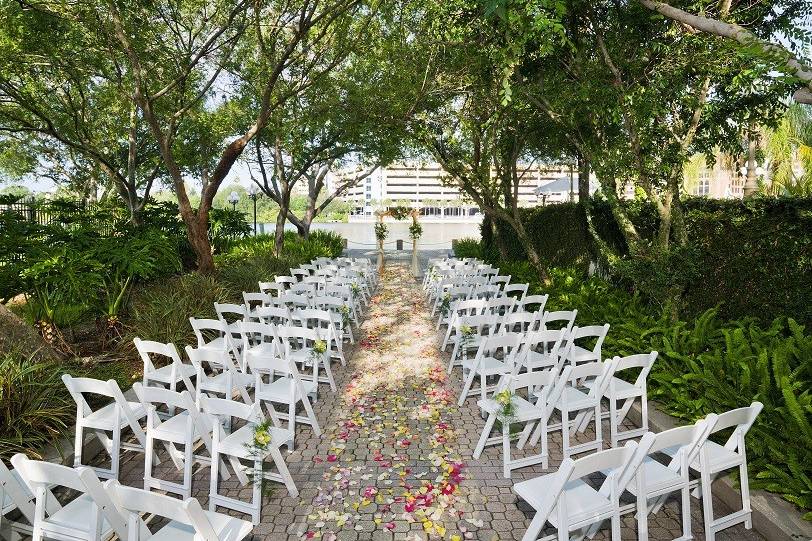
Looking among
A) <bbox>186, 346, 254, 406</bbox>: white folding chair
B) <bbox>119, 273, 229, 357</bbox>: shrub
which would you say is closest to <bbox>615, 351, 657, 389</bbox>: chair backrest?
<bbox>186, 346, 254, 406</bbox>: white folding chair

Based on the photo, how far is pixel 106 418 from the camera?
3.66 metres

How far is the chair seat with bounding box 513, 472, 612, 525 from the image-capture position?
2576 mm

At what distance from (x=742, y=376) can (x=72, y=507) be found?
15.5ft

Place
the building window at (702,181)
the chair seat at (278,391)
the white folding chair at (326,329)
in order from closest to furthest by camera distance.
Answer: the chair seat at (278,391) < the white folding chair at (326,329) < the building window at (702,181)

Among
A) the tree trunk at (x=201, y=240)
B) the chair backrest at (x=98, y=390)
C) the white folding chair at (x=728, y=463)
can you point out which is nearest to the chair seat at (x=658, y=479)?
the white folding chair at (x=728, y=463)

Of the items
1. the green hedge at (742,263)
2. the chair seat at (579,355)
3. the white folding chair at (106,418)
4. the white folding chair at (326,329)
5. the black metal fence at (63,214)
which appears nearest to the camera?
the white folding chair at (106,418)

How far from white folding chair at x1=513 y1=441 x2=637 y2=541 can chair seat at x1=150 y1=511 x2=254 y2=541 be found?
1491 millimetres

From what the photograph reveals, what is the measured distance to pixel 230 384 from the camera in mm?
4348

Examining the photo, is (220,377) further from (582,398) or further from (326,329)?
(582,398)

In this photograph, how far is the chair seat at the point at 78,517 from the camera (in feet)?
8.08

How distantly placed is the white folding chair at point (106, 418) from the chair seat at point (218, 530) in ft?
3.61

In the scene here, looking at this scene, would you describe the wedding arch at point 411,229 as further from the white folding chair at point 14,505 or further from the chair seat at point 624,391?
the white folding chair at point 14,505

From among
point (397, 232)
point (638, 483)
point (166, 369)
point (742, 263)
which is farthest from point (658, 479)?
point (397, 232)

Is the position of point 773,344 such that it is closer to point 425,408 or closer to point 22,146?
point 425,408
